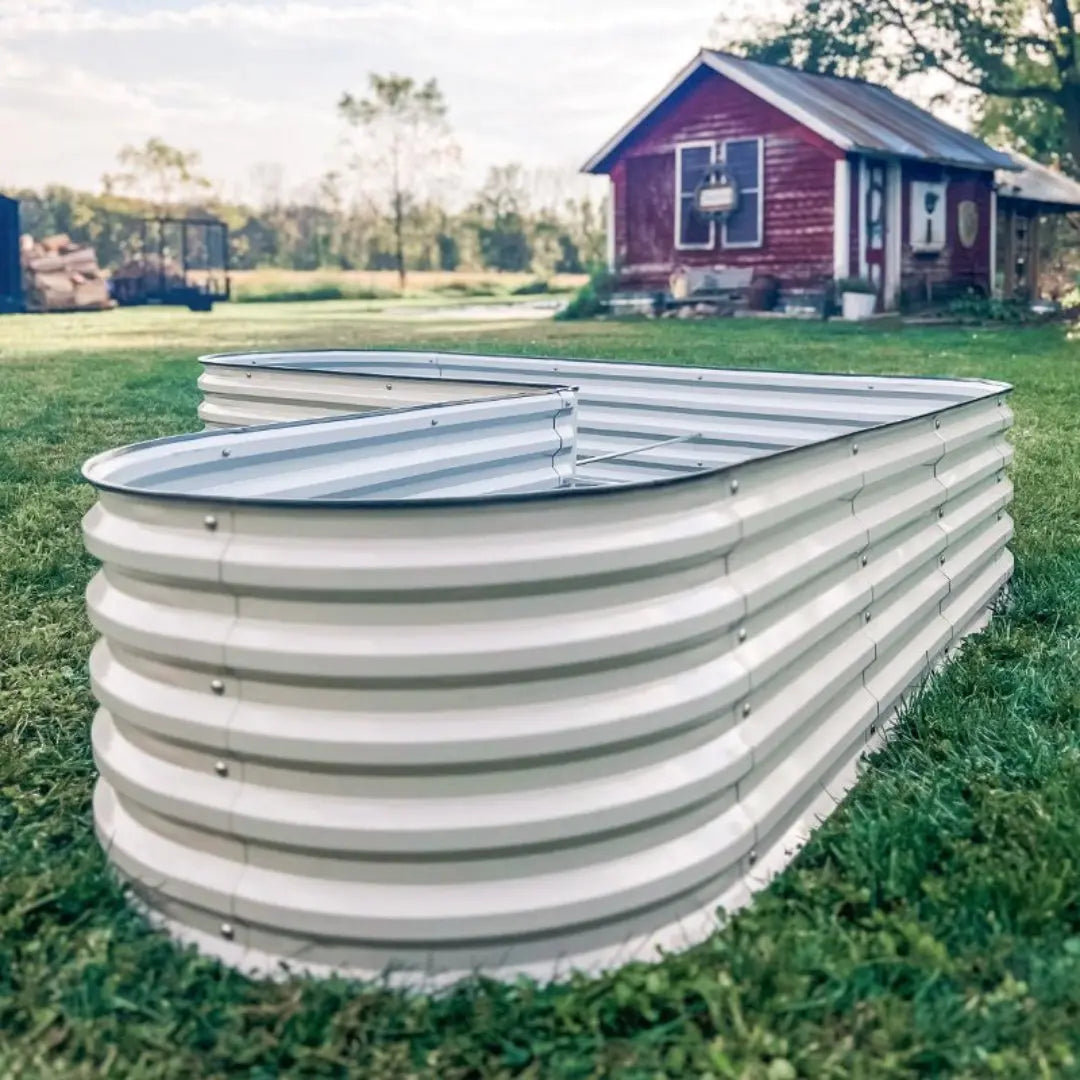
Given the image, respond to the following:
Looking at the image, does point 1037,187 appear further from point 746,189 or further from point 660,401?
point 660,401

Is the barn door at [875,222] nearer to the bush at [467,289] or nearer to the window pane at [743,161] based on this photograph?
the window pane at [743,161]

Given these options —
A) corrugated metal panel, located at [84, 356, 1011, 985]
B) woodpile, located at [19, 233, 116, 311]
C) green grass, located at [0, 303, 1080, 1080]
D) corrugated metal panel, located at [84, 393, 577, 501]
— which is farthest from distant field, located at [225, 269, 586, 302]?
corrugated metal panel, located at [84, 356, 1011, 985]

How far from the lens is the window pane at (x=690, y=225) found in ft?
79.3

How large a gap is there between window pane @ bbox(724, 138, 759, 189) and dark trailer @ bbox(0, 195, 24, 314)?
16.0 metres

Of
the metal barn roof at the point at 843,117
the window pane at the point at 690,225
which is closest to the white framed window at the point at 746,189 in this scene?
the window pane at the point at 690,225

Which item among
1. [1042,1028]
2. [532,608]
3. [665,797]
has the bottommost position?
[1042,1028]

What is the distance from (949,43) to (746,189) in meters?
8.40

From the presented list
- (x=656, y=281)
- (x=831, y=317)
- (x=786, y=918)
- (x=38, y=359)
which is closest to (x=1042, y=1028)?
(x=786, y=918)

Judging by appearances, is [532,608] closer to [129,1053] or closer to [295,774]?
[295,774]

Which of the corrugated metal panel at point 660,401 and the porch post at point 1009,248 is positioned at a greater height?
the porch post at point 1009,248

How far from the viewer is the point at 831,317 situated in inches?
875

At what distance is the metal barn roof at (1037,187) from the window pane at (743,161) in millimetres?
6228

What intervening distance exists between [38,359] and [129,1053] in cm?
1432

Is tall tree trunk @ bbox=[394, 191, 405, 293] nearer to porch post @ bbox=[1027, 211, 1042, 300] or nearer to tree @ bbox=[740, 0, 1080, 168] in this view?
tree @ bbox=[740, 0, 1080, 168]
